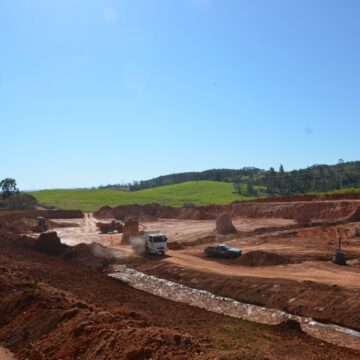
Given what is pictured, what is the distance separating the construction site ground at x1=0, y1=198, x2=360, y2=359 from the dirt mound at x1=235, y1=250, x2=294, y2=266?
3.1 inches

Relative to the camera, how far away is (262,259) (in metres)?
37.5

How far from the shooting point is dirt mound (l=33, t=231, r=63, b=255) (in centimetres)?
4431

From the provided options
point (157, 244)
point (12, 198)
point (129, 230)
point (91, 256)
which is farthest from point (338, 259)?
point (12, 198)

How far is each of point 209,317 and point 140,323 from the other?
620 centimetres

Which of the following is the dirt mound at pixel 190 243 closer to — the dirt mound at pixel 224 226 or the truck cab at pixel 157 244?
the dirt mound at pixel 224 226

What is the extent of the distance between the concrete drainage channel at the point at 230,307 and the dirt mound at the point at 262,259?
23.8 feet

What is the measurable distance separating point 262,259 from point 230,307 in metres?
11.5

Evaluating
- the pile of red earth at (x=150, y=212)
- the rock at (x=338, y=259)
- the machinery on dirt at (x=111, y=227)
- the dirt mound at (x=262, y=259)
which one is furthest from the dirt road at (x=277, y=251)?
the pile of red earth at (x=150, y=212)

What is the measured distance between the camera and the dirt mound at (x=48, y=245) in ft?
145

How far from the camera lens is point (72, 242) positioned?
61438mm

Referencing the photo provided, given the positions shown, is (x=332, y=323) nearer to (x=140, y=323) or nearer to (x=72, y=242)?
(x=140, y=323)

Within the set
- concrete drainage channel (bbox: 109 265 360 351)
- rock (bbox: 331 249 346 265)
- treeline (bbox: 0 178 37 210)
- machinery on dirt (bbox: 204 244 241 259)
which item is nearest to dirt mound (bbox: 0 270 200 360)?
concrete drainage channel (bbox: 109 265 360 351)

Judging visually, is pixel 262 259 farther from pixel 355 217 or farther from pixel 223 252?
pixel 355 217

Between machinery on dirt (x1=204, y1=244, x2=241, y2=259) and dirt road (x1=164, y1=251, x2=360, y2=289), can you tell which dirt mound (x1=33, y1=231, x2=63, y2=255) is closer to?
dirt road (x1=164, y1=251, x2=360, y2=289)
